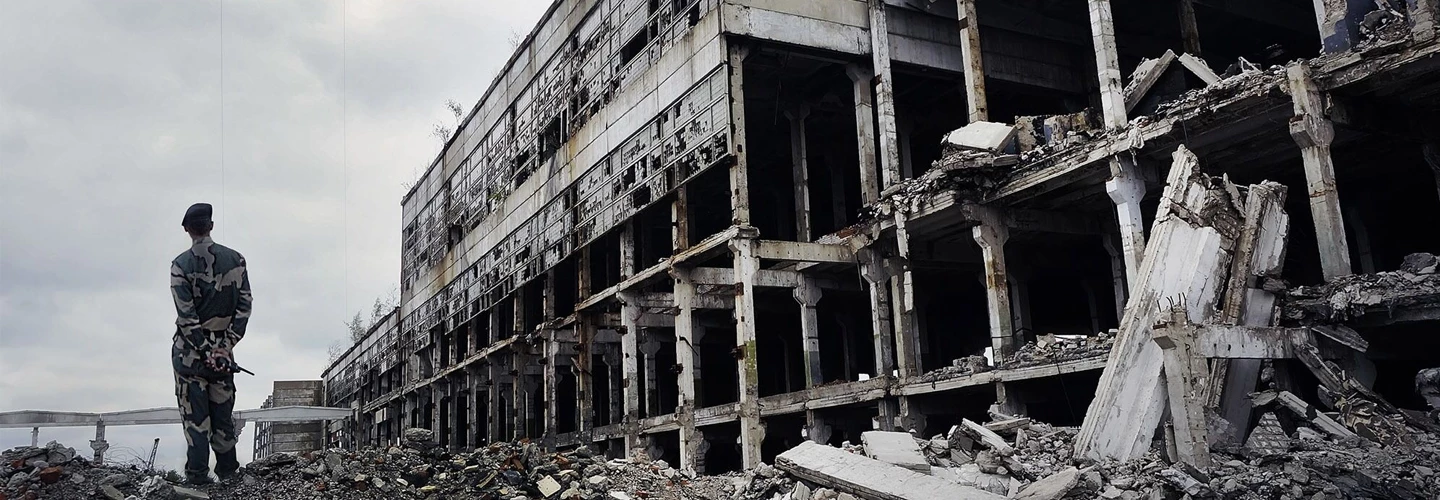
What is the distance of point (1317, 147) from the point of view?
14672mm

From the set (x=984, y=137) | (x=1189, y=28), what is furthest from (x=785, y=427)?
(x=1189, y=28)

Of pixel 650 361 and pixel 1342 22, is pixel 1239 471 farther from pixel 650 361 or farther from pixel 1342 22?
pixel 650 361

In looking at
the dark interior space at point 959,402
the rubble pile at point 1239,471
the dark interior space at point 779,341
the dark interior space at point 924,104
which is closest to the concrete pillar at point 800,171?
the dark interior space at point 779,341

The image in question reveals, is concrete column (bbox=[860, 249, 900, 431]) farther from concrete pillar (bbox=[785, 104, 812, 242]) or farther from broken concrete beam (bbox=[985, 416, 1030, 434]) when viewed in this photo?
broken concrete beam (bbox=[985, 416, 1030, 434])

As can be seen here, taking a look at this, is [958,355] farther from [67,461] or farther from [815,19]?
[67,461]

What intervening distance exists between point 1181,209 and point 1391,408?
10.2 ft

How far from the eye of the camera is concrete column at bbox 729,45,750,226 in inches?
875

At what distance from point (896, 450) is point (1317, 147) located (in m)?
7.42

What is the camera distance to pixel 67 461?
11766 millimetres

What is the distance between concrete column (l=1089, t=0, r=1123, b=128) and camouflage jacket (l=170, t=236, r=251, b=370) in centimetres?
1358

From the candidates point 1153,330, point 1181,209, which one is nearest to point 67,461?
point 1153,330

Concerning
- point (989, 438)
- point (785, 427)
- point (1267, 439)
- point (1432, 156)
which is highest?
point (1432, 156)

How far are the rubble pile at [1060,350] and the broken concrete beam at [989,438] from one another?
3.87 meters

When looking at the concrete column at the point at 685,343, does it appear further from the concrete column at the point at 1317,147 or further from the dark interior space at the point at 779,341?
the concrete column at the point at 1317,147
